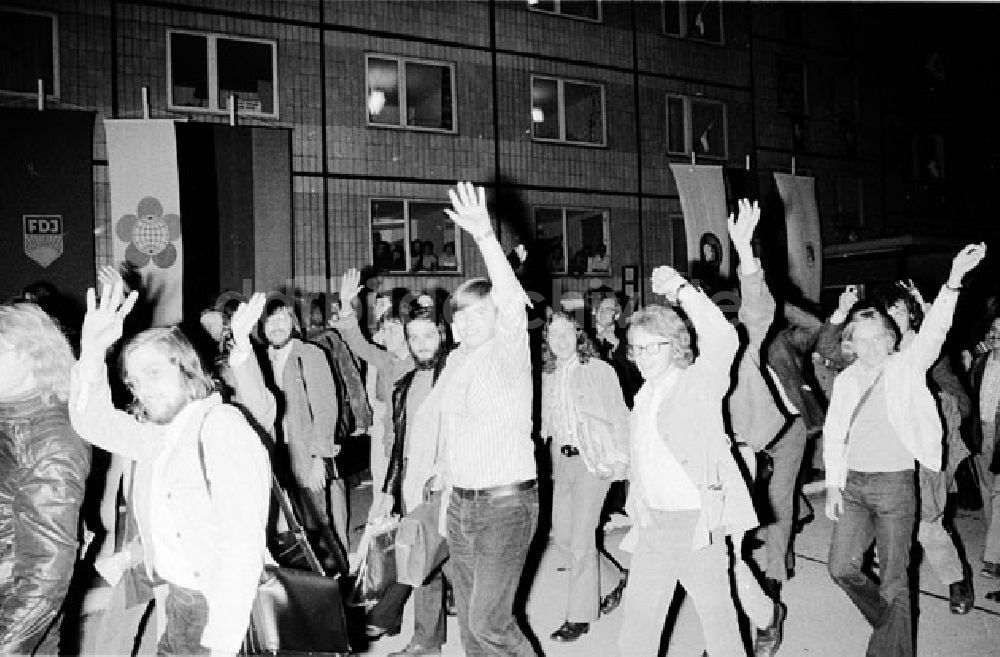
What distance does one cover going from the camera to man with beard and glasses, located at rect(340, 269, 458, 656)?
4.26m

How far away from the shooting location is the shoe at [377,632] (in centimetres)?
459

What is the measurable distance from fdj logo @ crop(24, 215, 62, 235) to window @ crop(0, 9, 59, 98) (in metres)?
1.91

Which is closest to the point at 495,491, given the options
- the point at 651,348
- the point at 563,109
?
the point at 651,348

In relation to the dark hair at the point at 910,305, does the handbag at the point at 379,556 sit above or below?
below

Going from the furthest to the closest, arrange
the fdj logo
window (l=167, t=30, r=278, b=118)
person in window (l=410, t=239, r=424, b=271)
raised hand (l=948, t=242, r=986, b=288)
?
person in window (l=410, t=239, r=424, b=271)
window (l=167, t=30, r=278, b=118)
the fdj logo
raised hand (l=948, t=242, r=986, b=288)

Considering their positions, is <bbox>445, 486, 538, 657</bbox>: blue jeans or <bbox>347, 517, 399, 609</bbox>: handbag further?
<bbox>347, 517, 399, 609</bbox>: handbag

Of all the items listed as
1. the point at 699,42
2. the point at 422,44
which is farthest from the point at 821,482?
the point at 699,42

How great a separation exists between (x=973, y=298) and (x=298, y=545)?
14.4 meters

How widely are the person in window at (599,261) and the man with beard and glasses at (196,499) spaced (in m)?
13.4

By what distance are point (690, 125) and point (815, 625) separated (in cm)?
1436

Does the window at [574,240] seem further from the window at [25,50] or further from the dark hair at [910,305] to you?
the dark hair at [910,305]

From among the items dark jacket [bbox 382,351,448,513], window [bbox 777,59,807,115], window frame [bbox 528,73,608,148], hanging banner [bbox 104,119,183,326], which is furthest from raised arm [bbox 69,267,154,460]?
window [bbox 777,59,807,115]

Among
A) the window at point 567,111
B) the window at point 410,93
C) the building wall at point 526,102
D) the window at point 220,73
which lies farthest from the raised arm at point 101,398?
the window at point 567,111

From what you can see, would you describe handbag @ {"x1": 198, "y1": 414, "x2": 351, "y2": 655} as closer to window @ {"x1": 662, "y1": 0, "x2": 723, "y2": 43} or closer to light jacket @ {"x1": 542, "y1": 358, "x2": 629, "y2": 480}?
light jacket @ {"x1": 542, "y1": 358, "x2": 629, "y2": 480}
